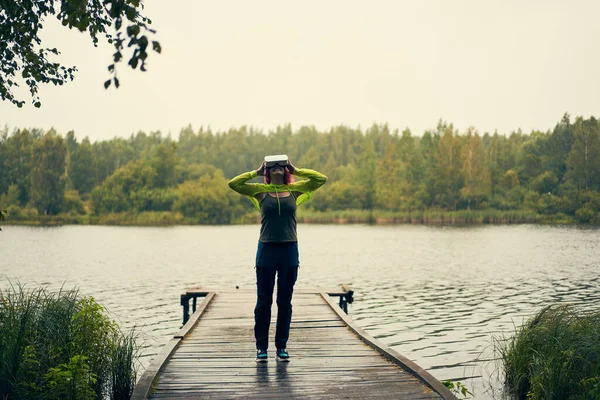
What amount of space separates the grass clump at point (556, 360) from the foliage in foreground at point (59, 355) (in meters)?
5.27

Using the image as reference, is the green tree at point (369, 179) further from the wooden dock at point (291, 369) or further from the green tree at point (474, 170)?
the wooden dock at point (291, 369)

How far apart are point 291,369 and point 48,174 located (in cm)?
8601

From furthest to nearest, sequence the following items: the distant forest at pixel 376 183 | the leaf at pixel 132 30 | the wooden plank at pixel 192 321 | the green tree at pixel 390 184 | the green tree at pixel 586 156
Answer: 1. the green tree at pixel 390 184
2. the distant forest at pixel 376 183
3. the green tree at pixel 586 156
4. the wooden plank at pixel 192 321
5. the leaf at pixel 132 30

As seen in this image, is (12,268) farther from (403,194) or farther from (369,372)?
(403,194)

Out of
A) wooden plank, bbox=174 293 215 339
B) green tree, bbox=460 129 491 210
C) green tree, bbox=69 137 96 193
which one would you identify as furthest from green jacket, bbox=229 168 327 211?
green tree, bbox=69 137 96 193

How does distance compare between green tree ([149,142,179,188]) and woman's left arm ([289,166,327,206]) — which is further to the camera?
green tree ([149,142,179,188])

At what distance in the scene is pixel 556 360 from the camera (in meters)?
7.99

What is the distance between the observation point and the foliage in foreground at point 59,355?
257 inches

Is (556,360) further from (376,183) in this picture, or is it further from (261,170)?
(376,183)

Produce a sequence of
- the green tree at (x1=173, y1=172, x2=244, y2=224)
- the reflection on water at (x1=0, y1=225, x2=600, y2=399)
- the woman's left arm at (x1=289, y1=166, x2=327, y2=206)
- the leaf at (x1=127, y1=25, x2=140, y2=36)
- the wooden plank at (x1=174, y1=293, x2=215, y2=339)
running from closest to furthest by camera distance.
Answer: the leaf at (x1=127, y1=25, x2=140, y2=36)
the woman's left arm at (x1=289, y1=166, x2=327, y2=206)
the wooden plank at (x1=174, y1=293, x2=215, y2=339)
the reflection on water at (x1=0, y1=225, x2=600, y2=399)
the green tree at (x1=173, y1=172, x2=244, y2=224)

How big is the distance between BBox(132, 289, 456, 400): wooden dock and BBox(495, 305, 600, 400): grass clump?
6.23 feet

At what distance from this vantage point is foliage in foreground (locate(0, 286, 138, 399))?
6.52 meters

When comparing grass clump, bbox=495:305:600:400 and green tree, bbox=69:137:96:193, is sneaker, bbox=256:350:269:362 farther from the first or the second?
green tree, bbox=69:137:96:193

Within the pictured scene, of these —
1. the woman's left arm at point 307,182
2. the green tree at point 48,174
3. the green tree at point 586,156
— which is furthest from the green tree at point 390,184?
the woman's left arm at point 307,182
